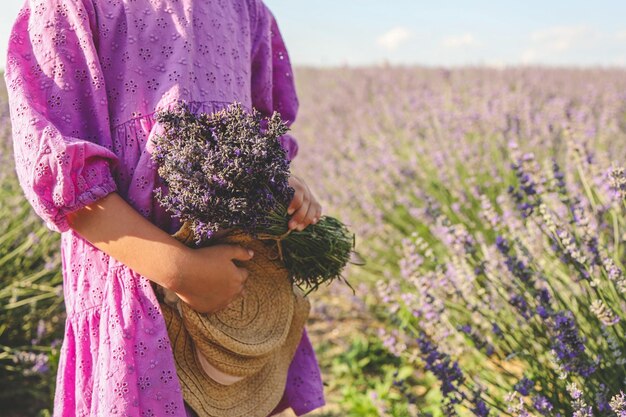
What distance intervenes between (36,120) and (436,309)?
1.18 meters

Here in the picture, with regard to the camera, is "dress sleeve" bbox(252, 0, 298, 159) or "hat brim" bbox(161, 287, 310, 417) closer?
"hat brim" bbox(161, 287, 310, 417)

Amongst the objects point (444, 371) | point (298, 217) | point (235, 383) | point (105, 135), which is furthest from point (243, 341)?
point (444, 371)

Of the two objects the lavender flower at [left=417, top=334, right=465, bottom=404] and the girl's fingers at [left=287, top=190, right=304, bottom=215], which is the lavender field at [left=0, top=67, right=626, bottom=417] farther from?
the girl's fingers at [left=287, top=190, right=304, bottom=215]

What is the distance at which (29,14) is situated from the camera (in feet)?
3.95

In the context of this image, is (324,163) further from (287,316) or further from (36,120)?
(36,120)

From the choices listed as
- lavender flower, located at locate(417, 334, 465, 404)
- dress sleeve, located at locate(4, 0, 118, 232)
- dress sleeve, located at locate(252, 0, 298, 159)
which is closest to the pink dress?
dress sleeve, located at locate(4, 0, 118, 232)

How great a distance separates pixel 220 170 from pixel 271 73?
0.59 metres

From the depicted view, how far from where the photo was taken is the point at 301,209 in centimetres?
125

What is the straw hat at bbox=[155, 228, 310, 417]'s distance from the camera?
1.18 m

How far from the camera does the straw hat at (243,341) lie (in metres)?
1.18

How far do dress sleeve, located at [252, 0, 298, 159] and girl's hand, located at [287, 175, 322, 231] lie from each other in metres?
0.23

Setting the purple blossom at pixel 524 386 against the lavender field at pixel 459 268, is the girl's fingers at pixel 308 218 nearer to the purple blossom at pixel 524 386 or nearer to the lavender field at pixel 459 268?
the lavender field at pixel 459 268

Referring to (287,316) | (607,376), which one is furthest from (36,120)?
(607,376)

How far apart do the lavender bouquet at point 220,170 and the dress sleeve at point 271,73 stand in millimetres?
381
